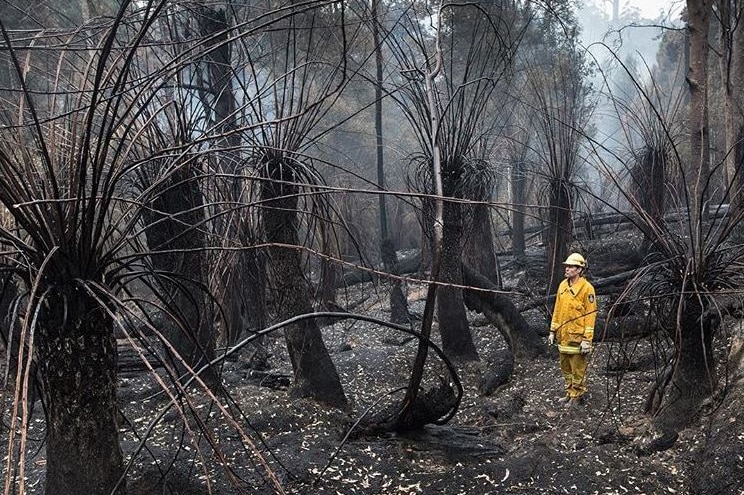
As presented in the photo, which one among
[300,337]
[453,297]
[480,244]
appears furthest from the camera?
[480,244]

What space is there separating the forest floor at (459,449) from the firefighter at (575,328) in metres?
0.20

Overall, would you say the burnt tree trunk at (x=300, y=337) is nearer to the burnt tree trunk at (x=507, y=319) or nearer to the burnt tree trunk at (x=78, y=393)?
the burnt tree trunk at (x=507, y=319)

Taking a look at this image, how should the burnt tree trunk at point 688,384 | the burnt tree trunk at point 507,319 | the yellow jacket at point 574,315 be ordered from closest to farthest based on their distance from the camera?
1. the burnt tree trunk at point 688,384
2. the yellow jacket at point 574,315
3. the burnt tree trunk at point 507,319

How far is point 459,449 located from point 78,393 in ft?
8.16

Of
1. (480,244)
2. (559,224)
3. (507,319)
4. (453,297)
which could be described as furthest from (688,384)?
(480,244)

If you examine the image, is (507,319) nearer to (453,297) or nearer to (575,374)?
(453,297)

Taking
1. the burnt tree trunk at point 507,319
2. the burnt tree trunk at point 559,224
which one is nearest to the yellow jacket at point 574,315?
the burnt tree trunk at point 507,319

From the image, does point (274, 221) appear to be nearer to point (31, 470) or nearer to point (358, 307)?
point (31, 470)

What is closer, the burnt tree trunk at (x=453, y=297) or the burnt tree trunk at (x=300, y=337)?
the burnt tree trunk at (x=300, y=337)

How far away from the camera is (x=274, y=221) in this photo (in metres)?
4.83

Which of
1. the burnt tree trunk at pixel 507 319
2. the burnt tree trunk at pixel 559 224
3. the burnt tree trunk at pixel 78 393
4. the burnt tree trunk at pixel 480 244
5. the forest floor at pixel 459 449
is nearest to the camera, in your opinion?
the burnt tree trunk at pixel 78 393

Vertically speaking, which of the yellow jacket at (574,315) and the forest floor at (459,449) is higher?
the yellow jacket at (574,315)

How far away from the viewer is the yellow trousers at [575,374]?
5.17m

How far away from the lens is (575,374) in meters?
5.22
